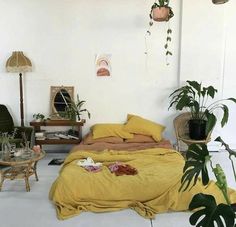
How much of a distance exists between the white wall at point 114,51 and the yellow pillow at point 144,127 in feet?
0.59

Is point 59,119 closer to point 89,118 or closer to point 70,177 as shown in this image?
point 89,118

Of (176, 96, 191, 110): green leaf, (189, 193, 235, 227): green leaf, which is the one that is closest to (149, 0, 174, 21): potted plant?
(176, 96, 191, 110): green leaf

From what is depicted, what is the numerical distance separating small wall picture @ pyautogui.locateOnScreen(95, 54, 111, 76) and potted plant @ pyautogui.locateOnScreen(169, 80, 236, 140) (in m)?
1.12

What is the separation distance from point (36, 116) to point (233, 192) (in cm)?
319

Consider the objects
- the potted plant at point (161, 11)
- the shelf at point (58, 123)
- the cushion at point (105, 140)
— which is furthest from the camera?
the shelf at point (58, 123)

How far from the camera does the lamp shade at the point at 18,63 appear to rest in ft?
15.1

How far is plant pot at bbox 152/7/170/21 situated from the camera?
4.07 m

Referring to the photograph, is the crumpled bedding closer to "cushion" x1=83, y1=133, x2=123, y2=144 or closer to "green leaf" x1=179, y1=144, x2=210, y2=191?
"cushion" x1=83, y1=133, x2=123, y2=144

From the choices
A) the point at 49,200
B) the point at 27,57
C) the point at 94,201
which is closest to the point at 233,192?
the point at 94,201

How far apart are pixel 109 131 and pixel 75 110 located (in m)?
0.65

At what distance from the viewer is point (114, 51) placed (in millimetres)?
4844

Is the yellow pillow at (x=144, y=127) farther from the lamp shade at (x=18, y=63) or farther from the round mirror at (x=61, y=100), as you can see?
the lamp shade at (x=18, y=63)

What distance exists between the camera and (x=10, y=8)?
4.74 m

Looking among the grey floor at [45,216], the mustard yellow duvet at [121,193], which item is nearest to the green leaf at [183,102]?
the mustard yellow duvet at [121,193]
